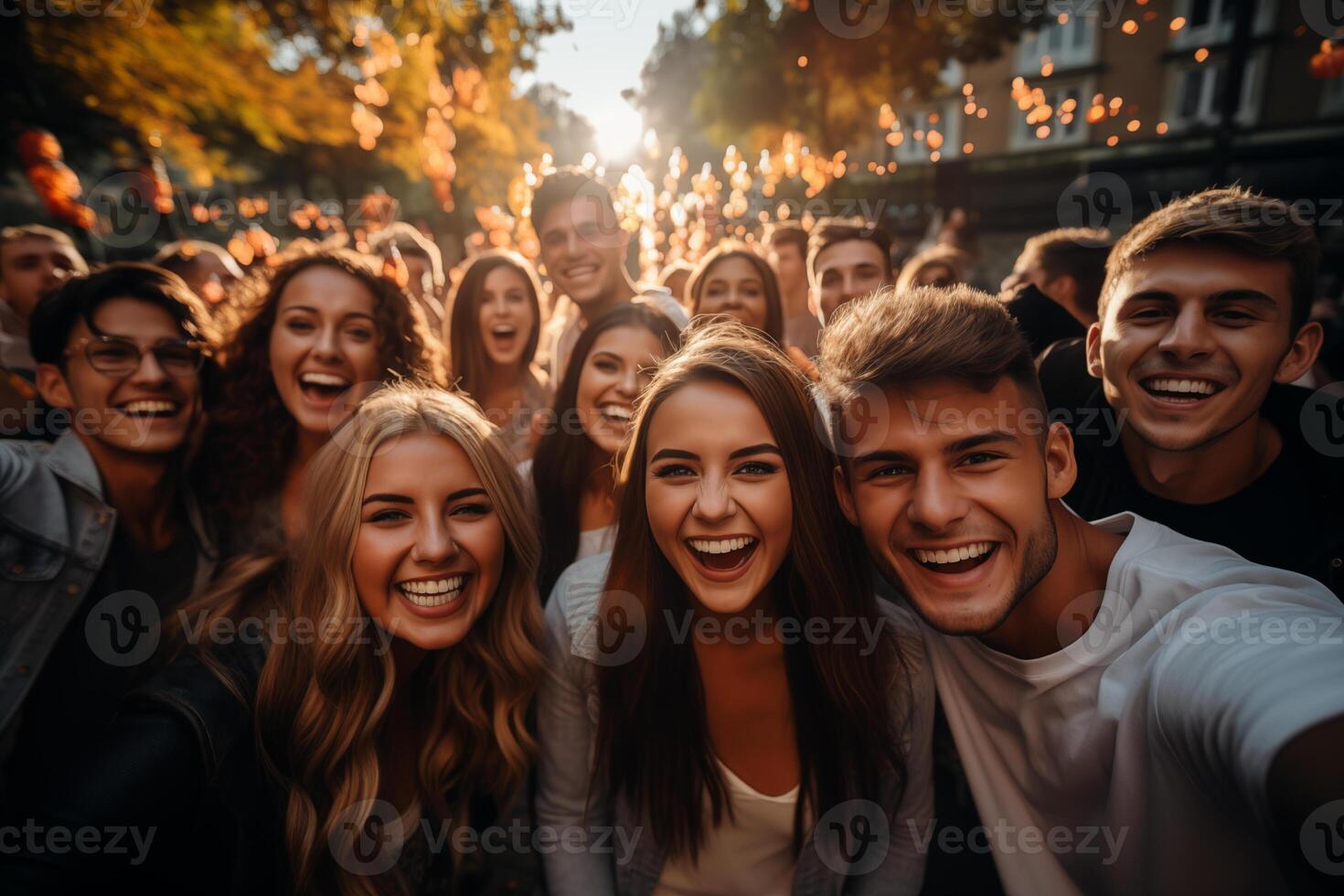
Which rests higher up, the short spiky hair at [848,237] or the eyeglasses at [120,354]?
the short spiky hair at [848,237]

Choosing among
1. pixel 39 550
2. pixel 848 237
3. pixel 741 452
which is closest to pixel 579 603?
pixel 741 452

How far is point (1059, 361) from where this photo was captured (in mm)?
2943

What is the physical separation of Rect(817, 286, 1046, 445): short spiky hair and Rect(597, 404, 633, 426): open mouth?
133 centimetres

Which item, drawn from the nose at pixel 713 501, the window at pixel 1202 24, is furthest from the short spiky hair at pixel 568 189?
the window at pixel 1202 24

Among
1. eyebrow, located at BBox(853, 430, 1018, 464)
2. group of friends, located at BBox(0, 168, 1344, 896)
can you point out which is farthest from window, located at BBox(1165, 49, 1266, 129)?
eyebrow, located at BBox(853, 430, 1018, 464)

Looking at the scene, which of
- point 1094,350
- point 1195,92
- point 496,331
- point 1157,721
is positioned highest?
point 1195,92

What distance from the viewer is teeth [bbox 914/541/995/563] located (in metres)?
1.84

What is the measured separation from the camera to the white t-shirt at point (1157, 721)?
1.36m

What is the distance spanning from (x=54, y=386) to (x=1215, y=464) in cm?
503

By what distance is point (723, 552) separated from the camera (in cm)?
204

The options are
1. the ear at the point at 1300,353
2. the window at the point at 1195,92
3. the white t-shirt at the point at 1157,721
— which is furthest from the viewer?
the window at the point at 1195,92

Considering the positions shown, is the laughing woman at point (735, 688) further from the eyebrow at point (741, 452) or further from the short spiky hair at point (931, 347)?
the short spiky hair at point (931, 347)

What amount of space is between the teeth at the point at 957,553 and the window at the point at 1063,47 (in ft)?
79.2

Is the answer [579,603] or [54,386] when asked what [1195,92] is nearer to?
[579,603]
